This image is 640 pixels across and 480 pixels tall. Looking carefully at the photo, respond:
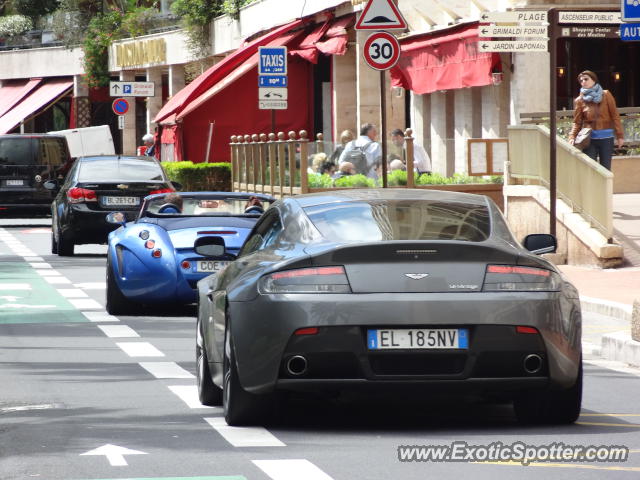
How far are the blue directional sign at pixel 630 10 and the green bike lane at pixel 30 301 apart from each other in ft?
18.7

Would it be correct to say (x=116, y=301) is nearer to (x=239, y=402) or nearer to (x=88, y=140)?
(x=239, y=402)

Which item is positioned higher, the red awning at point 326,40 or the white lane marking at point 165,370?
the red awning at point 326,40

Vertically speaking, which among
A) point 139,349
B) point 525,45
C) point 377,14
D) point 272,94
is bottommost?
point 139,349

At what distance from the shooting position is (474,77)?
3067 centimetres

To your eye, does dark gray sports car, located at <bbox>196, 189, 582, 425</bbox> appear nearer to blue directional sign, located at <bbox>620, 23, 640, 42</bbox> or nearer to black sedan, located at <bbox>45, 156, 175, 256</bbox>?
blue directional sign, located at <bbox>620, 23, 640, 42</bbox>

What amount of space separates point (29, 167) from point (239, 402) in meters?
28.1

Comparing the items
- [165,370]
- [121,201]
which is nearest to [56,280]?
[121,201]

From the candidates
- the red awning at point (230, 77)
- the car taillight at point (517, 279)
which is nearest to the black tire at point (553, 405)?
the car taillight at point (517, 279)

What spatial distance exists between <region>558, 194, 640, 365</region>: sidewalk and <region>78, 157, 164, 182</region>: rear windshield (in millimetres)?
7005

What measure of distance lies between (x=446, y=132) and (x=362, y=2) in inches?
133

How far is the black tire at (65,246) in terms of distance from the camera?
25.4 m

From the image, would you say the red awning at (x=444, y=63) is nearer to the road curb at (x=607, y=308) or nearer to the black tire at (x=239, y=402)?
the road curb at (x=607, y=308)

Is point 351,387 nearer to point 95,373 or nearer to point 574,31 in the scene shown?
point 95,373

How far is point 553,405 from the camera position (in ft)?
28.2
